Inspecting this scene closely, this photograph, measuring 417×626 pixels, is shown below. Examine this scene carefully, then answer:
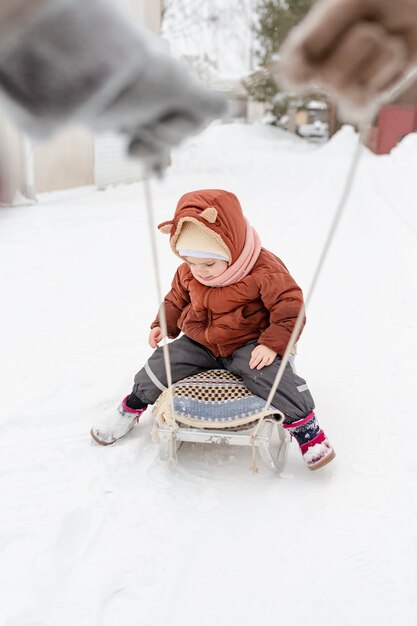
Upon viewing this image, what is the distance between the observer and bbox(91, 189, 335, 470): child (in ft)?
5.97

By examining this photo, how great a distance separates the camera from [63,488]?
1.80m

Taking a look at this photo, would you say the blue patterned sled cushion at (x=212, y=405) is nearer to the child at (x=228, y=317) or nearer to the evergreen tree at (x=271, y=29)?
the child at (x=228, y=317)

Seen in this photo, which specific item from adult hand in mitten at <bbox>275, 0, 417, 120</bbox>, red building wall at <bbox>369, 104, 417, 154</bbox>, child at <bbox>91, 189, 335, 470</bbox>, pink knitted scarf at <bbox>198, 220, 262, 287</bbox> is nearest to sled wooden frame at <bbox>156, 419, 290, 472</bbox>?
child at <bbox>91, 189, 335, 470</bbox>

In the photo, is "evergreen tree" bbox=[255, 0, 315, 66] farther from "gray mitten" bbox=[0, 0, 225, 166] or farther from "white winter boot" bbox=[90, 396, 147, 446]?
"white winter boot" bbox=[90, 396, 147, 446]

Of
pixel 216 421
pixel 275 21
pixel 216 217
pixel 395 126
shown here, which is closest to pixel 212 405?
pixel 216 421

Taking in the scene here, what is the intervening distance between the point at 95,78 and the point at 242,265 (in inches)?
56.7

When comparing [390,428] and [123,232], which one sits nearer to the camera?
[390,428]

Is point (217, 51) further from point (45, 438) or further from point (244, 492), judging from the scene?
point (45, 438)

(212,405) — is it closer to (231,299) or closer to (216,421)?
(216,421)

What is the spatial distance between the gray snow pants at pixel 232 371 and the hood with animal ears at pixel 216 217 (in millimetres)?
370

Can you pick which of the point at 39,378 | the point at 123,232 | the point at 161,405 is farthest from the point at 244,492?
the point at 123,232

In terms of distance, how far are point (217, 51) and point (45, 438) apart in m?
1.60

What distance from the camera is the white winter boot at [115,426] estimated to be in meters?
2.05

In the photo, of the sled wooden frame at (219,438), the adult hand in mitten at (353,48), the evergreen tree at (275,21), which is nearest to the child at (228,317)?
the sled wooden frame at (219,438)
